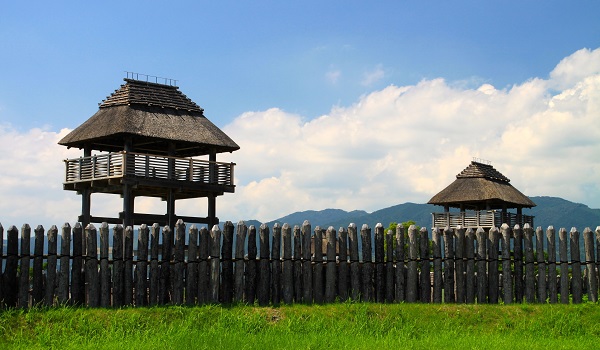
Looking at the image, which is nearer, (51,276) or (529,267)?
(51,276)

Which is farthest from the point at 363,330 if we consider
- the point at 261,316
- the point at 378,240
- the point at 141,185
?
the point at 141,185

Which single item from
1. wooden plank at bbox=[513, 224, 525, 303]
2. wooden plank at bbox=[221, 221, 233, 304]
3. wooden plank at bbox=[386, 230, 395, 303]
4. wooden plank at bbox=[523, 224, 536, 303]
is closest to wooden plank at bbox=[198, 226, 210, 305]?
wooden plank at bbox=[221, 221, 233, 304]

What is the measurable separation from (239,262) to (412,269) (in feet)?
14.1

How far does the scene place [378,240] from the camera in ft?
61.4

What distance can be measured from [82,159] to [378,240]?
14536mm

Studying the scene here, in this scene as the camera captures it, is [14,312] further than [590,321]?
No

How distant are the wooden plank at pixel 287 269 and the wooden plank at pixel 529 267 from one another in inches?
238

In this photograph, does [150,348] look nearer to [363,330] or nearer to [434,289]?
[363,330]

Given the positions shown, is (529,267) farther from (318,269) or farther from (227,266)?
(227,266)

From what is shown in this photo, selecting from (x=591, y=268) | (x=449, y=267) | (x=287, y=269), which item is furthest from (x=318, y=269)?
(x=591, y=268)

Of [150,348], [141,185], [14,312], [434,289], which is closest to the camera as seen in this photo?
[150,348]

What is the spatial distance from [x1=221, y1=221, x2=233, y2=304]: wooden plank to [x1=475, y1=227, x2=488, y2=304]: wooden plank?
6084 millimetres

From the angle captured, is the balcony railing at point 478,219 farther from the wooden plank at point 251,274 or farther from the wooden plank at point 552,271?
the wooden plank at point 251,274

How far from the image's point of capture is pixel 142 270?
56.2 ft
